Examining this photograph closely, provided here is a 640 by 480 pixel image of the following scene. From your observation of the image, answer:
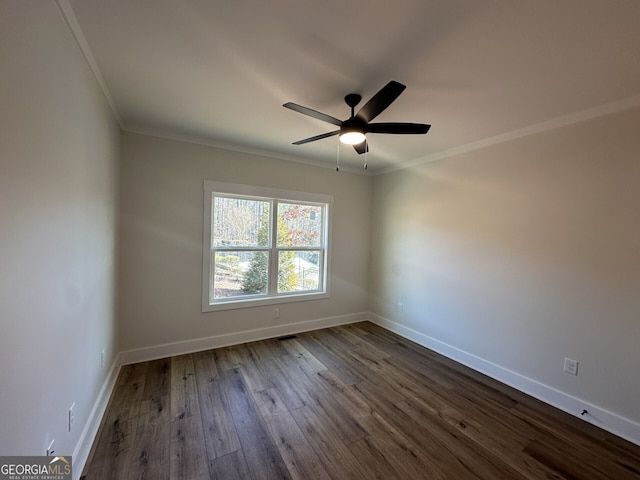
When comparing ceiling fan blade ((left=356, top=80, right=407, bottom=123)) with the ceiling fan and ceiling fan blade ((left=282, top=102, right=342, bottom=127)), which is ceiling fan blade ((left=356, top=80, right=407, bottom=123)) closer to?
the ceiling fan

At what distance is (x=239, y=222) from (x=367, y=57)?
2459mm

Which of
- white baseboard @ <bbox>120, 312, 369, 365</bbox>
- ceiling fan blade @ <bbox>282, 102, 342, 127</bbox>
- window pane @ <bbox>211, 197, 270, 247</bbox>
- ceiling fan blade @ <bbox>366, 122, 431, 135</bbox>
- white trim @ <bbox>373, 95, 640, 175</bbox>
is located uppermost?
white trim @ <bbox>373, 95, 640, 175</bbox>

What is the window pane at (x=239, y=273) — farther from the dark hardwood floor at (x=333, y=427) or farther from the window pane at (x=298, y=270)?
the dark hardwood floor at (x=333, y=427)

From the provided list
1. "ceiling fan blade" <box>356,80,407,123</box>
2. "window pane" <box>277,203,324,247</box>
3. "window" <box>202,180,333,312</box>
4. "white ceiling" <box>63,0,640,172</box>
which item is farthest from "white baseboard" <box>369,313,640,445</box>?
"ceiling fan blade" <box>356,80,407,123</box>

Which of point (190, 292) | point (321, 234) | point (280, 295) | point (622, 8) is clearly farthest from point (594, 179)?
point (190, 292)

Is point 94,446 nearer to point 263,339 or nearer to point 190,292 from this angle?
point 190,292

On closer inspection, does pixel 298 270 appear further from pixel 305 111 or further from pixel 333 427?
pixel 305 111

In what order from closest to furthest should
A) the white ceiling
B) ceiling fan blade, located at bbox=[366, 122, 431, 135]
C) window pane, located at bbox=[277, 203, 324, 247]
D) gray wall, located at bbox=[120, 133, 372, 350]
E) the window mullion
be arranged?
the white ceiling
ceiling fan blade, located at bbox=[366, 122, 431, 135]
gray wall, located at bbox=[120, 133, 372, 350]
the window mullion
window pane, located at bbox=[277, 203, 324, 247]

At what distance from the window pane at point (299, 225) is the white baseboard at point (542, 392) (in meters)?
1.96

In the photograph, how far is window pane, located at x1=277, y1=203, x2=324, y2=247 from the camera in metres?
3.79

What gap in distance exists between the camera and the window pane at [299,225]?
379 centimetres

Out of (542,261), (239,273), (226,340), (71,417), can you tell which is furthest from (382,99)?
(226,340)

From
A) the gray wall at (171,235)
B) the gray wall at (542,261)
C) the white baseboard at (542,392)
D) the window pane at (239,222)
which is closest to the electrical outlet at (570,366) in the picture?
the gray wall at (542,261)

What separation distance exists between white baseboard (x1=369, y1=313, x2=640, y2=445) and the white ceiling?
Result: 238 cm
